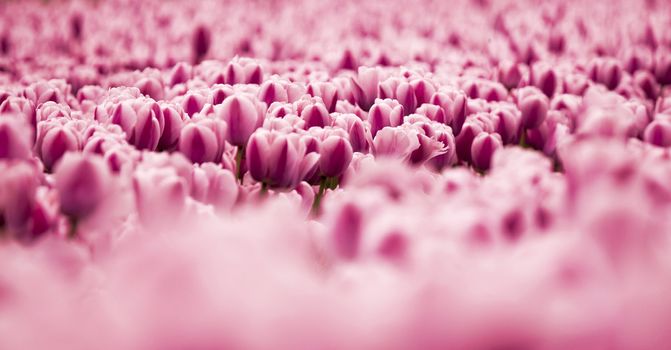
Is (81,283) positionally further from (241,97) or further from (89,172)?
(241,97)

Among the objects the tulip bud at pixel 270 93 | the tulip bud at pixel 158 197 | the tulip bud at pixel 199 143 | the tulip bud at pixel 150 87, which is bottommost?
the tulip bud at pixel 150 87

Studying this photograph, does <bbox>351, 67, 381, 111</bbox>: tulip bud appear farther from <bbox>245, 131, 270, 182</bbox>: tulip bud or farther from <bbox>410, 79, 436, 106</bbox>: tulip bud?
<bbox>245, 131, 270, 182</bbox>: tulip bud

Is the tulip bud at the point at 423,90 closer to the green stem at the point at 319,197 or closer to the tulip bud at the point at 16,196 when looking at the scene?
the green stem at the point at 319,197

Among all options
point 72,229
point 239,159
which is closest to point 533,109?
point 239,159

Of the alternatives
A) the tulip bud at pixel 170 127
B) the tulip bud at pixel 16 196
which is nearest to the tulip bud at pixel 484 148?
the tulip bud at pixel 170 127

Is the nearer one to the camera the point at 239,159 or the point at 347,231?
the point at 347,231

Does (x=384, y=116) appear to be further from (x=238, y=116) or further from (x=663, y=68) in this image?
(x=663, y=68)

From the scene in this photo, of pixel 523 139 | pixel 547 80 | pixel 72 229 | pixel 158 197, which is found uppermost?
pixel 158 197

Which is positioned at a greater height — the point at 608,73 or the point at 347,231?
the point at 347,231
